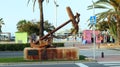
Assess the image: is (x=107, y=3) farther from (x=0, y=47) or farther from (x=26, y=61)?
(x=26, y=61)

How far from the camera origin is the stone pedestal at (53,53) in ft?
87.0

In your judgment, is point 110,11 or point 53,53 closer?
point 53,53

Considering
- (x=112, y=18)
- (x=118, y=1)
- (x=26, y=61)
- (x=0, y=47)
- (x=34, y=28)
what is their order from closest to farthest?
(x=26, y=61), (x=0, y=47), (x=118, y=1), (x=112, y=18), (x=34, y=28)

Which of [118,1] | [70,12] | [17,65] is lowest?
[17,65]

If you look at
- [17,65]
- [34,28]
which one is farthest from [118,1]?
[34,28]

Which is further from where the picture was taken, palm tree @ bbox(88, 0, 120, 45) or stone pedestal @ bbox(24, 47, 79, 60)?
palm tree @ bbox(88, 0, 120, 45)

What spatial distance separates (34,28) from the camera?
82.8m

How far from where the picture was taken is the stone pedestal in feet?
87.0

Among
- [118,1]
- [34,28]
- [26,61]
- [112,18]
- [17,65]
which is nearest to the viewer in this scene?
[17,65]

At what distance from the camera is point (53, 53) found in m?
26.5

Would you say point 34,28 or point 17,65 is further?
point 34,28

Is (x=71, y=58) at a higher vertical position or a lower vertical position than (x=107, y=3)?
lower

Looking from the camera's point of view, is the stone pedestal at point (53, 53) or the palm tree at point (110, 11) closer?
the stone pedestal at point (53, 53)

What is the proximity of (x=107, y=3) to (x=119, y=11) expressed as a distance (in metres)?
3.02
